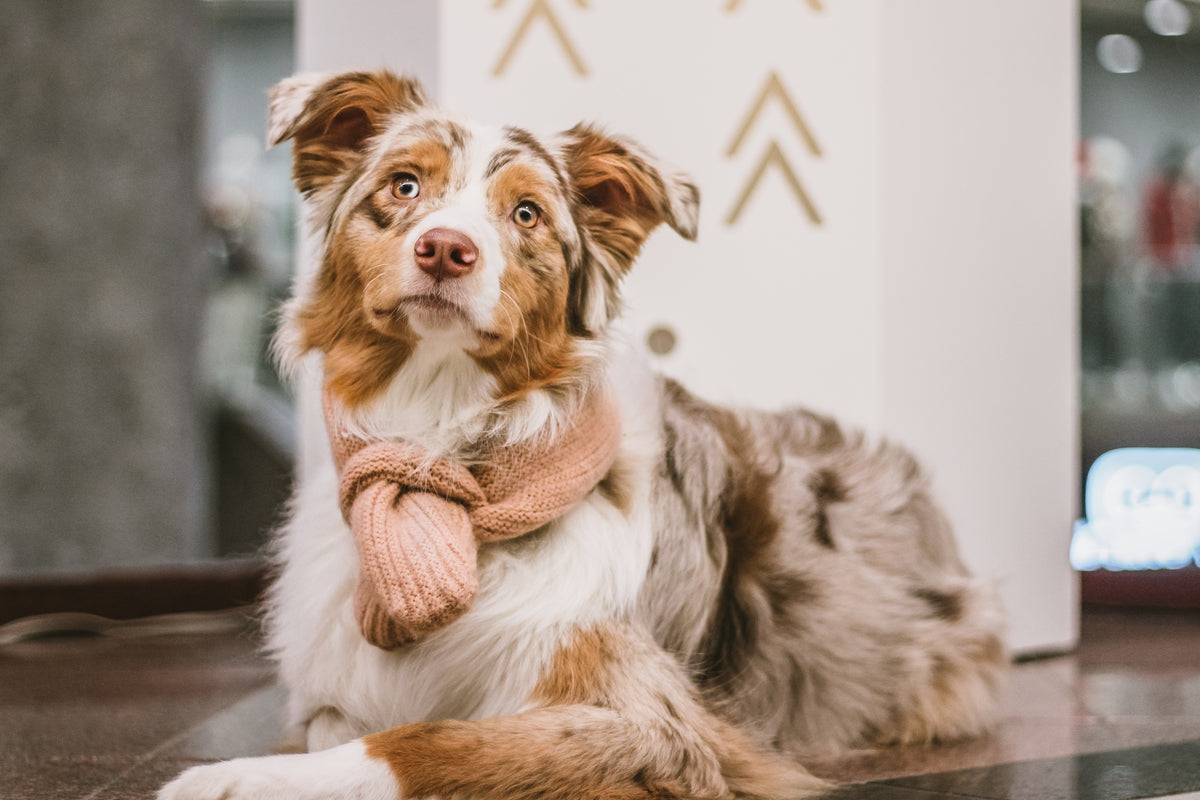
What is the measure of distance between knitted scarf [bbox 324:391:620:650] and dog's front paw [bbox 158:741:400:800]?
243 mm

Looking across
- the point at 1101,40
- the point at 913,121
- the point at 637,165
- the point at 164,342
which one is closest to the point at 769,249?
the point at 913,121

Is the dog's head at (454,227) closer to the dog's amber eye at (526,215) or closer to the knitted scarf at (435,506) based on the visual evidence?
→ the dog's amber eye at (526,215)

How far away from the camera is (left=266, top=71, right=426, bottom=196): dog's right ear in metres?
2.08

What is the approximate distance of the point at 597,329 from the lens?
6.91 ft

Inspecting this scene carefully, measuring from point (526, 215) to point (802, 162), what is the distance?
4.73 feet

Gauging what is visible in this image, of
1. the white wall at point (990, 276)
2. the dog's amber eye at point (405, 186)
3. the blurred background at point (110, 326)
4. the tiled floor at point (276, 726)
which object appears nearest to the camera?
the dog's amber eye at point (405, 186)

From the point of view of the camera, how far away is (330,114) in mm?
2125

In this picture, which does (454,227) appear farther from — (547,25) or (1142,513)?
(1142,513)

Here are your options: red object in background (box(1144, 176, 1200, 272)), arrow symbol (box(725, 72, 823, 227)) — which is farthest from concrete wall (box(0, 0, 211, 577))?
red object in background (box(1144, 176, 1200, 272))

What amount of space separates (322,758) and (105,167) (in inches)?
151

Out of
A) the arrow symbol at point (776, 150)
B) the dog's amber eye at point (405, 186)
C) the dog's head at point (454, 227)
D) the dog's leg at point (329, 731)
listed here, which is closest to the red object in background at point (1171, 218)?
the arrow symbol at point (776, 150)

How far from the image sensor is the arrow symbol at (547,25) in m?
3.15

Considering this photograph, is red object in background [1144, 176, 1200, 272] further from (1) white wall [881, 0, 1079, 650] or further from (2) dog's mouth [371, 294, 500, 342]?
(2) dog's mouth [371, 294, 500, 342]

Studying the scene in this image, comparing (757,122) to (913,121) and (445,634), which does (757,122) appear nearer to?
(913,121)
